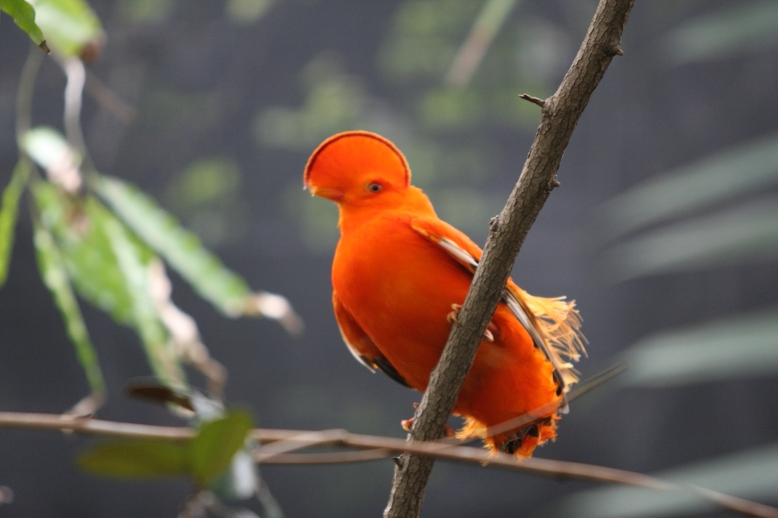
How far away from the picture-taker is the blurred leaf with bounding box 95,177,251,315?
135 cm

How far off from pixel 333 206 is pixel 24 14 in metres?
4.34

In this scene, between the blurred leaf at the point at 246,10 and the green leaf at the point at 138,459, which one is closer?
the green leaf at the point at 138,459

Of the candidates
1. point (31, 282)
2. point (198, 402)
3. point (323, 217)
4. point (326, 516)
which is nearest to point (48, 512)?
point (31, 282)

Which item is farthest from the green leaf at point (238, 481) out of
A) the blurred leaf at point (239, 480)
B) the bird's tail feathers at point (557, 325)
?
the bird's tail feathers at point (557, 325)

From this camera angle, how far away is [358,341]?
3.83 ft

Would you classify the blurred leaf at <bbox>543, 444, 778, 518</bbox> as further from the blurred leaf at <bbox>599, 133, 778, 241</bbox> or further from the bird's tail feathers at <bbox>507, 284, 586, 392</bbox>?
the blurred leaf at <bbox>599, 133, 778, 241</bbox>

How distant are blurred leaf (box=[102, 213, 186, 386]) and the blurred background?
345 cm

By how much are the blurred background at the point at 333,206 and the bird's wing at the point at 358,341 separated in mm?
3476

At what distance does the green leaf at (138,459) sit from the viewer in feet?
1.07

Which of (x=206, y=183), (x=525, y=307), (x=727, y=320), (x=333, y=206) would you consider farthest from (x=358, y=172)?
(x=206, y=183)

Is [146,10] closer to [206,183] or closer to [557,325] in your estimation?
[206,183]

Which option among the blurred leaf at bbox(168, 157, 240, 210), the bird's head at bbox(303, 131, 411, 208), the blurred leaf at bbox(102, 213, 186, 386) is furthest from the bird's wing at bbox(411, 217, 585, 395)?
the blurred leaf at bbox(168, 157, 240, 210)

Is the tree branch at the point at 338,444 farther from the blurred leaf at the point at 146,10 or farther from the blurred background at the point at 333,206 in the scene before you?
the blurred leaf at the point at 146,10

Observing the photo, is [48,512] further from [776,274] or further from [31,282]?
[776,274]
